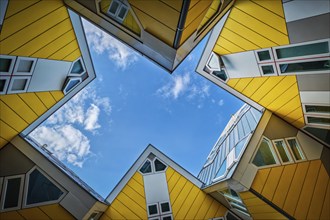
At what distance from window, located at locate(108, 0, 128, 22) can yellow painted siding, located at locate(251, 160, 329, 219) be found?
613cm

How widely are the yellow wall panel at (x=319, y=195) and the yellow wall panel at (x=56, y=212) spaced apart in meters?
7.50

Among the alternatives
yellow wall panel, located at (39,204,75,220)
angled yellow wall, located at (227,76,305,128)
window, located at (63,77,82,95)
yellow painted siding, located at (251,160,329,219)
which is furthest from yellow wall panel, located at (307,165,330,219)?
window, located at (63,77,82,95)

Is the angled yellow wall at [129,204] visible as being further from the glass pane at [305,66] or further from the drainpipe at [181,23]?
the drainpipe at [181,23]

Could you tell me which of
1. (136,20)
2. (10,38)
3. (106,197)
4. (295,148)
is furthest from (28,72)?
(295,148)

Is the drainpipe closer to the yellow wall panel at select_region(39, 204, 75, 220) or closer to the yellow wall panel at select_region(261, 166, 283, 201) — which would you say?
the yellow wall panel at select_region(261, 166, 283, 201)

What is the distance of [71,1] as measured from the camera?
533 cm

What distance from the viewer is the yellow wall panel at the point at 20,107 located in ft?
19.2

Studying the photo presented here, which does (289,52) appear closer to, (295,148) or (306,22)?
(306,22)

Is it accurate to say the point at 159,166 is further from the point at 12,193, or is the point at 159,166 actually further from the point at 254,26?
the point at 254,26

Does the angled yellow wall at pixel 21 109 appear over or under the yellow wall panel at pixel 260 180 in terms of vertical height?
under

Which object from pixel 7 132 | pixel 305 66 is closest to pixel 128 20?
pixel 305 66

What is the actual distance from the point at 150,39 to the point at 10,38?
2915mm

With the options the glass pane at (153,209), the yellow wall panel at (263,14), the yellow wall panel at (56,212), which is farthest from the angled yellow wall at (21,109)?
the yellow wall panel at (263,14)

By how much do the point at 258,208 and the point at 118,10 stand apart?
286 inches
